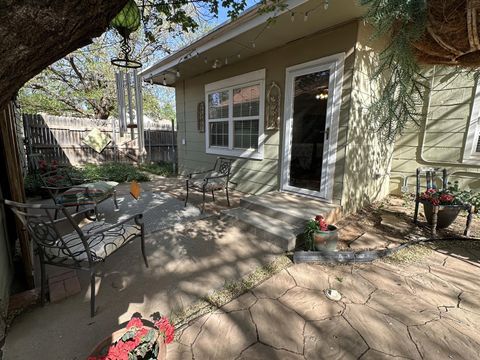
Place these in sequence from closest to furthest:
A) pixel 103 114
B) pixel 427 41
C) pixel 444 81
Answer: pixel 427 41
pixel 444 81
pixel 103 114

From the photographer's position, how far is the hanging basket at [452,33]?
1216 millimetres

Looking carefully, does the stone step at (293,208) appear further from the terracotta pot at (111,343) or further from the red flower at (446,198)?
the terracotta pot at (111,343)

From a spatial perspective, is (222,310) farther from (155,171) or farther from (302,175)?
(155,171)

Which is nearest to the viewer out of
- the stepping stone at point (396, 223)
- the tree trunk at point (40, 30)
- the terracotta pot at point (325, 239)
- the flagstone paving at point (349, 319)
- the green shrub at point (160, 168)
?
the tree trunk at point (40, 30)

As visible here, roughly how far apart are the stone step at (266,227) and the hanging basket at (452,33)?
201 cm

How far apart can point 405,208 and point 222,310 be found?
3.68 metres

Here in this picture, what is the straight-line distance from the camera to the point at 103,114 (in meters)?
12.1

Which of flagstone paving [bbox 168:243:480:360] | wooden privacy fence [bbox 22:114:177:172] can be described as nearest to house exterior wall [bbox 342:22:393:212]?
flagstone paving [bbox 168:243:480:360]

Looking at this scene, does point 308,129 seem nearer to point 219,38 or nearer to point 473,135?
point 219,38

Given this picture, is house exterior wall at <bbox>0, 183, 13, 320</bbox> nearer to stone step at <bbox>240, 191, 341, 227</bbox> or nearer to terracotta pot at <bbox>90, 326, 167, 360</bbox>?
terracotta pot at <bbox>90, 326, 167, 360</bbox>

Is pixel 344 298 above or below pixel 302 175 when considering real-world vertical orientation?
below

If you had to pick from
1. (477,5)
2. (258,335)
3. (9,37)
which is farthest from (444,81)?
(9,37)

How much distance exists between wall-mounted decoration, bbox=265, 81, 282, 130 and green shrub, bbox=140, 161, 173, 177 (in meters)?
4.34

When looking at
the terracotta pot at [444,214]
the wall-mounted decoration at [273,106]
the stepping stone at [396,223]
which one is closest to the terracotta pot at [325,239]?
the stepping stone at [396,223]
